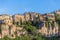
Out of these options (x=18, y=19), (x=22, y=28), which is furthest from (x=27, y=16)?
(x=22, y=28)

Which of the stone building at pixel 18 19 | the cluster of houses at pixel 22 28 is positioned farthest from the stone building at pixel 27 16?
the stone building at pixel 18 19

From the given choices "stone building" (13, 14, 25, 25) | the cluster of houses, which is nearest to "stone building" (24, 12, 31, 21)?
the cluster of houses

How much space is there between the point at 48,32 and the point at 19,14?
41.8ft

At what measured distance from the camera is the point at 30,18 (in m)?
74.6

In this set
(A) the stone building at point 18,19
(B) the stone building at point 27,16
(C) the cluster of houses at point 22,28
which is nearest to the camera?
(C) the cluster of houses at point 22,28

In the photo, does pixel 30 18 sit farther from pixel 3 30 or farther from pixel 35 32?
pixel 3 30

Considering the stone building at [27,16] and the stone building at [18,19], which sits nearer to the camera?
the stone building at [18,19]

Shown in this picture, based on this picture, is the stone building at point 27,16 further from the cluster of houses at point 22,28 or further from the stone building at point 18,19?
the stone building at point 18,19

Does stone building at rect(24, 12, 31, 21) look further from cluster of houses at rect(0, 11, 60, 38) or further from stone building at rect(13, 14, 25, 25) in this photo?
stone building at rect(13, 14, 25, 25)

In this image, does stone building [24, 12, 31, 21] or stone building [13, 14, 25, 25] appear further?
stone building [24, 12, 31, 21]

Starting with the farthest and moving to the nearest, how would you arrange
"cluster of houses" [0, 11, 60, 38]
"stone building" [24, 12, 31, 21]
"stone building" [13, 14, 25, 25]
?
1. "stone building" [24, 12, 31, 21]
2. "stone building" [13, 14, 25, 25]
3. "cluster of houses" [0, 11, 60, 38]

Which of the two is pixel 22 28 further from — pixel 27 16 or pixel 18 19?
pixel 27 16

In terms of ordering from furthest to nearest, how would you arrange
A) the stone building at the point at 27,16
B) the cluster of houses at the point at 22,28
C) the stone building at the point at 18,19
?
1. the stone building at the point at 27,16
2. the stone building at the point at 18,19
3. the cluster of houses at the point at 22,28

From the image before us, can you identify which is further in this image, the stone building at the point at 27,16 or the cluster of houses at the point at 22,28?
the stone building at the point at 27,16
